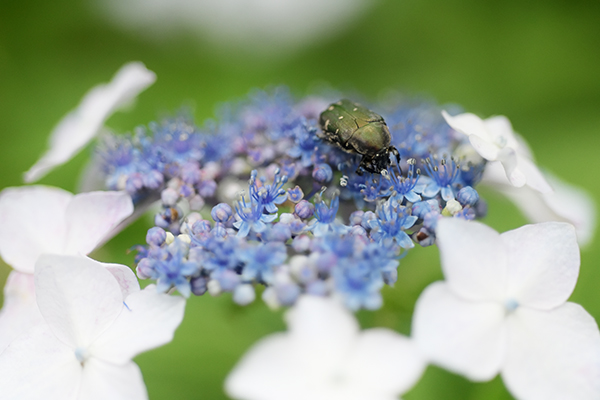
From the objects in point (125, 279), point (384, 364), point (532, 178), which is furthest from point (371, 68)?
point (384, 364)

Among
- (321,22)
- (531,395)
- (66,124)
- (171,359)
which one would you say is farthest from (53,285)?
(321,22)

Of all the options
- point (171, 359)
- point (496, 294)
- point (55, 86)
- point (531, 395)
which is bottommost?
point (171, 359)

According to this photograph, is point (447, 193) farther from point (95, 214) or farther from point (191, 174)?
point (95, 214)

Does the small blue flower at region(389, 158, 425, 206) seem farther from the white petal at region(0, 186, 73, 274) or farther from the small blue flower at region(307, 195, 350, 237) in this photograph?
the white petal at region(0, 186, 73, 274)

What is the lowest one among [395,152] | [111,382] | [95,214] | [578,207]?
[578,207]

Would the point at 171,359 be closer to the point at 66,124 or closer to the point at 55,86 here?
the point at 66,124

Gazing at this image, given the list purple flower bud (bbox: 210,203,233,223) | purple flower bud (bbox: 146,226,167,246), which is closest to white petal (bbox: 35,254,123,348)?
purple flower bud (bbox: 146,226,167,246)
